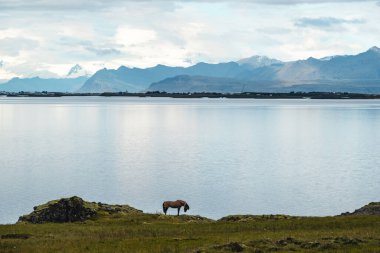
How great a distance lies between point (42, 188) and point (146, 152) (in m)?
48.5

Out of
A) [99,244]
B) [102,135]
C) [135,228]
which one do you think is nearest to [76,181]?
[135,228]

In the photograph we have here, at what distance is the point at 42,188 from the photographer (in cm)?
7988

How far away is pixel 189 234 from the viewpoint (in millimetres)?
36625

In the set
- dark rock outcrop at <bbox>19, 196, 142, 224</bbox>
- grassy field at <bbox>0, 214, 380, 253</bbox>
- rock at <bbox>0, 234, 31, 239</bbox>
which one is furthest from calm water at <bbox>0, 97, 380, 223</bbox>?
rock at <bbox>0, 234, 31, 239</bbox>

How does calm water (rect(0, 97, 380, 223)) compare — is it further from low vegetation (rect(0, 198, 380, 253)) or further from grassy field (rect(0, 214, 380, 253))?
grassy field (rect(0, 214, 380, 253))

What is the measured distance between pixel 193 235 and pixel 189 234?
0.73 metres

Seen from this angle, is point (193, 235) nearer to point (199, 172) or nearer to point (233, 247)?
point (233, 247)

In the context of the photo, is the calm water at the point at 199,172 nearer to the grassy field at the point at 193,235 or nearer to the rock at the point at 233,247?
the grassy field at the point at 193,235

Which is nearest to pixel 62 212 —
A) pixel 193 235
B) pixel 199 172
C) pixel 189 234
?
pixel 189 234

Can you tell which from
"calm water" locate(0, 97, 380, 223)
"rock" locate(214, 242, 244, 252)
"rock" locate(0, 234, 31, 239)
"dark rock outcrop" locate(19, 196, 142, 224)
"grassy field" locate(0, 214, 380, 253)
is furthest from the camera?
"calm water" locate(0, 97, 380, 223)

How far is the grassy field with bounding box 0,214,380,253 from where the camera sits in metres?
29.3

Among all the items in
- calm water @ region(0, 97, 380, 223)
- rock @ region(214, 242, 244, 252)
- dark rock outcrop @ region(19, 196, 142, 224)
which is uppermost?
rock @ region(214, 242, 244, 252)

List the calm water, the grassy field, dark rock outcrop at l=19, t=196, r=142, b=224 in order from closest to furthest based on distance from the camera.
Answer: the grassy field < dark rock outcrop at l=19, t=196, r=142, b=224 < the calm water

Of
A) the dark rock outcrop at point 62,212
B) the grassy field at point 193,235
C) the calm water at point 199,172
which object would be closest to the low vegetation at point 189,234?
the grassy field at point 193,235
